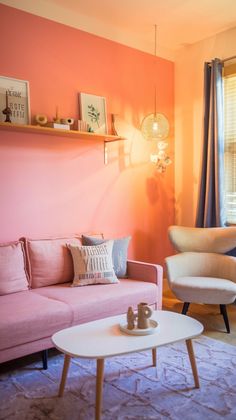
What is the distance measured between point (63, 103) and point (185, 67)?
166cm

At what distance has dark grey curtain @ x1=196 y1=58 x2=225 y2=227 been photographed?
3861mm

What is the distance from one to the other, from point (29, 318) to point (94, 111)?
84.1 inches

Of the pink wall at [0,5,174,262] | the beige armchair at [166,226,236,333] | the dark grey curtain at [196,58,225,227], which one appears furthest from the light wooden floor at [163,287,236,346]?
the dark grey curtain at [196,58,225,227]

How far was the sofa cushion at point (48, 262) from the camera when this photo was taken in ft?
10.1

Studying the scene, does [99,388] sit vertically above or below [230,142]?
below

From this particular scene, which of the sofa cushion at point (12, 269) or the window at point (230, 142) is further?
the window at point (230, 142)

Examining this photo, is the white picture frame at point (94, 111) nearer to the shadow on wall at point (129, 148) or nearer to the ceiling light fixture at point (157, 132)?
the shadow on wall at point (129, 148)

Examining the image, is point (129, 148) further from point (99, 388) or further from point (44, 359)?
point (99, 388)

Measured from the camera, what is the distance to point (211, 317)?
3.50m

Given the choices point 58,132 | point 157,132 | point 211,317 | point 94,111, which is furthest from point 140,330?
point 157,132

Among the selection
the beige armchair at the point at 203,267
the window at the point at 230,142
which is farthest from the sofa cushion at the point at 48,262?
the window at the point at 230,142

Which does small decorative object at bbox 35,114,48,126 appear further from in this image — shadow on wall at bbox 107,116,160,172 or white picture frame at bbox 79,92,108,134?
shadow on wall at bbox 107,116,160,172

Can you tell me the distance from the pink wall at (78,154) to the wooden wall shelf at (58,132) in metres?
0.07

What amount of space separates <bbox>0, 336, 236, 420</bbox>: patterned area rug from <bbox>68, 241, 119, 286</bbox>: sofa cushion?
63 cm
